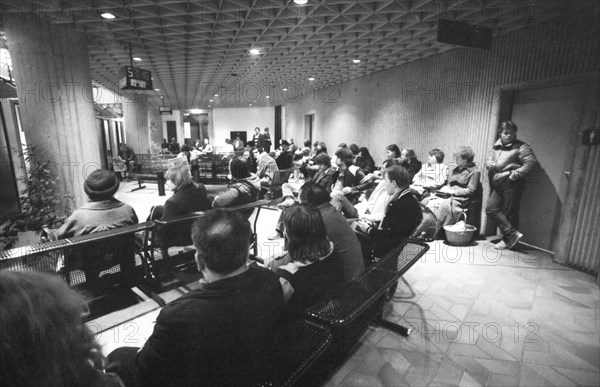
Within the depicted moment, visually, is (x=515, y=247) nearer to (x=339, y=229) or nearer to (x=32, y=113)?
(x=339, y=229)

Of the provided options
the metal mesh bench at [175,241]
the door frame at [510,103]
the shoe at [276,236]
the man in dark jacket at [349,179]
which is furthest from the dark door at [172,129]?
the door frame at [510,103]

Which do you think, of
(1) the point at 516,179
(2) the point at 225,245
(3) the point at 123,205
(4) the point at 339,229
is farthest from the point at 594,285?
(3) the point at 123,205

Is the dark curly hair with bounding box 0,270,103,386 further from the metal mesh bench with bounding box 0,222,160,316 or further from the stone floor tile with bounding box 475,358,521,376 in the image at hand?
the stone floor tile with bounding box 475,358,521,376

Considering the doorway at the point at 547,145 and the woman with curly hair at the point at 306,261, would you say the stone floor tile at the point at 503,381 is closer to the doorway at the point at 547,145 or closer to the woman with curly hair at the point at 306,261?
the woman with curly hair at the point at 306,261

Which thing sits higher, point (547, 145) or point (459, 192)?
point (547, 145)

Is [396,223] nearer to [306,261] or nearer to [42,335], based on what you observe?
[306,261]

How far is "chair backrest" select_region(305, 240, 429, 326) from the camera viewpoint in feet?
5.31

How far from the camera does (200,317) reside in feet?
3.66

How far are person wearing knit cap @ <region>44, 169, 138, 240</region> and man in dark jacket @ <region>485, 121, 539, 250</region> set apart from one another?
510cm

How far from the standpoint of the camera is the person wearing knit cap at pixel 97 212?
2.59 m

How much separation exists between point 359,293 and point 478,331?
163 centimetres

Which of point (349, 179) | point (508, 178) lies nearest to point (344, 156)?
point (349, 179)

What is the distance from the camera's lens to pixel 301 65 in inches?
333

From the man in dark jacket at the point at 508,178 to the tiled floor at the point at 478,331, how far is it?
763mm
